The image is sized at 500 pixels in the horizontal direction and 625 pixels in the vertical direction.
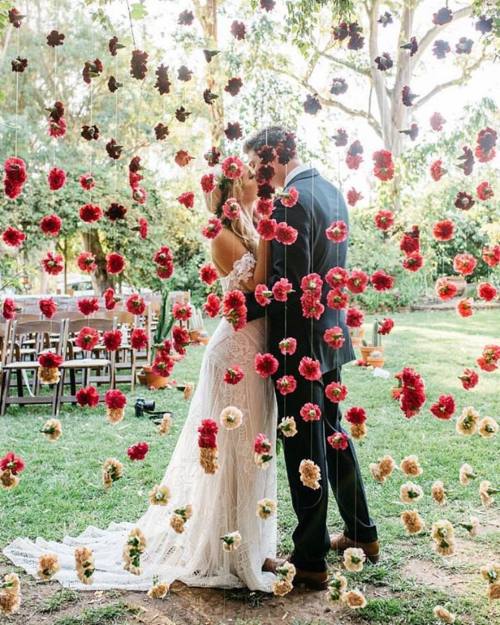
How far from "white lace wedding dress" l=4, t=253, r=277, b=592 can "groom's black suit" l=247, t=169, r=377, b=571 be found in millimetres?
116

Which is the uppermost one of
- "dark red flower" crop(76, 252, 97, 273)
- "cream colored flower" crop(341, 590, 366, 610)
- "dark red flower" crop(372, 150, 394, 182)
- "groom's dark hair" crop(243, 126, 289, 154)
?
"groom's dark hair" crop(243, 126, 289, 154)

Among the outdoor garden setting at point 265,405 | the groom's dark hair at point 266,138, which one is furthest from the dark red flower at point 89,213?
the groom's dark hair at point 266,138

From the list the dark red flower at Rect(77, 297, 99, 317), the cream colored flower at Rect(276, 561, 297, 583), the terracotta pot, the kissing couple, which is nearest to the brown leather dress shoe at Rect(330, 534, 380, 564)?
the kissing couple

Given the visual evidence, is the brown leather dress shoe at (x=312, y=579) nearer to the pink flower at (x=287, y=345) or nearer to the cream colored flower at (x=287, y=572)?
the cream colored flower at (x=287, y=572)

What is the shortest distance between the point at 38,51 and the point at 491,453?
42.5 feet

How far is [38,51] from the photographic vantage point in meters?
14.1

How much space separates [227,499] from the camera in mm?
2828

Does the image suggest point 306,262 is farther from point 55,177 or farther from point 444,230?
point 55,177

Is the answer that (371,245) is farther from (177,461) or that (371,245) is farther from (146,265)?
(177,461)

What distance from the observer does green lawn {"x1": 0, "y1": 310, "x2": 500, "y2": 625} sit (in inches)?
108

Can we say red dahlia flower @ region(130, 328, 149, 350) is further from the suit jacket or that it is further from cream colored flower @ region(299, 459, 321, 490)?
cream colored flower @ region(299, 459, 321, 490)

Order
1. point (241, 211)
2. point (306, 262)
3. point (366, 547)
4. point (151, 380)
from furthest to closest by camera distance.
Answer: point (151, 380) → point (366, 547) → point (241, 211) → point (306, 262)

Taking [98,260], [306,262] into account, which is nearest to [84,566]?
[306,262]

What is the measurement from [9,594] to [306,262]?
1.56m
